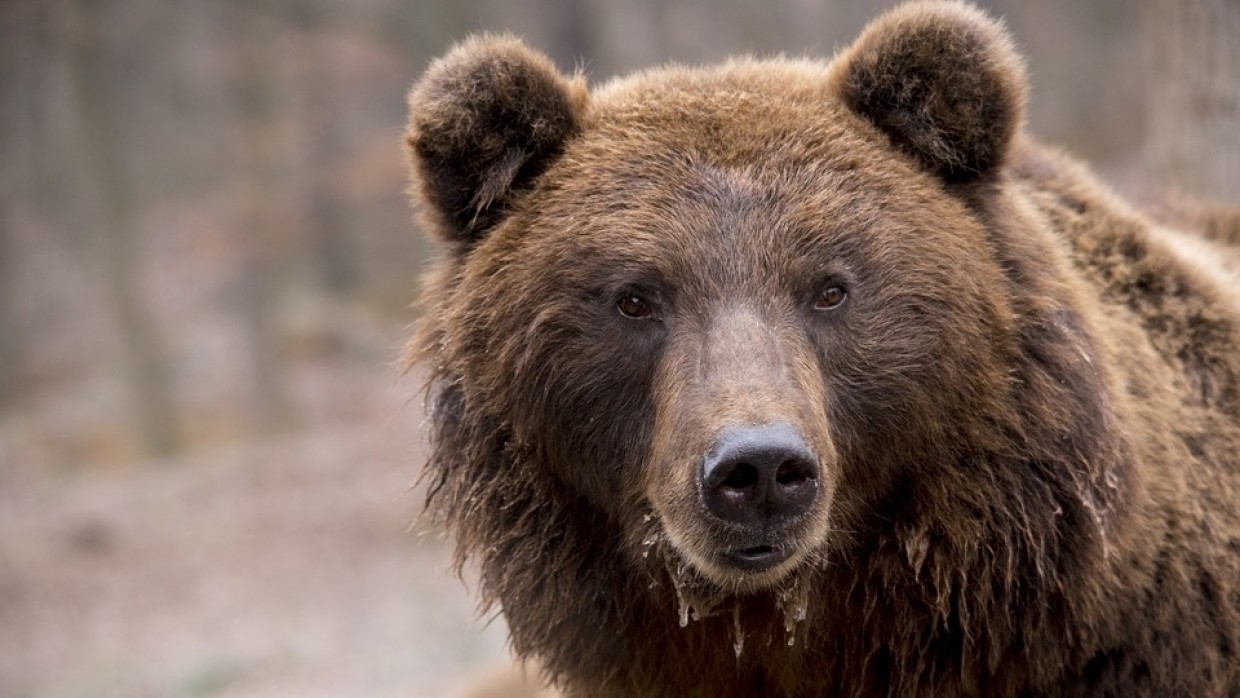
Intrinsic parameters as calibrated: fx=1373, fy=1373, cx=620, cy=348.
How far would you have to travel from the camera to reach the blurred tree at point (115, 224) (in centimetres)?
1759

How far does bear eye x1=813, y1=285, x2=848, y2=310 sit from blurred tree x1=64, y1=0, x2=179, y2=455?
50.4 feet

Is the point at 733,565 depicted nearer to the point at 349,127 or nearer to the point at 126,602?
the point at 126,602

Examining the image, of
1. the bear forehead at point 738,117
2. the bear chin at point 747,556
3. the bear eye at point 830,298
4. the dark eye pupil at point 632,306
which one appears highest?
the bear forehead at point 738,117

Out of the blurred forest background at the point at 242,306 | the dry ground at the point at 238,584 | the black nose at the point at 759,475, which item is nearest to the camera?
the black nose at the point at 759,475

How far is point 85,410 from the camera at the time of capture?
23.7 metres

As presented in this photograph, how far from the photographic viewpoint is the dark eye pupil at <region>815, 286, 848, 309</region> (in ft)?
13.6

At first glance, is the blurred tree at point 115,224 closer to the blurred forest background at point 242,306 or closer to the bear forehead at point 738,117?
the blurred forest background at point 242,306

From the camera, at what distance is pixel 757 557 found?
12.6 feet

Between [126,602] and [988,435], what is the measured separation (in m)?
12.4

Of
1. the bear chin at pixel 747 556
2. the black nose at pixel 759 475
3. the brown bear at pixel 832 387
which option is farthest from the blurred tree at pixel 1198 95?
the black nose at pixel 759 475

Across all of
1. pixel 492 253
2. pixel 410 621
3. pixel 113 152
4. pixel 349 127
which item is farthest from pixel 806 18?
pixel 492 253

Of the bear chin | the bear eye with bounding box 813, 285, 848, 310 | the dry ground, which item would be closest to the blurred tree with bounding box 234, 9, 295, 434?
the dry ground

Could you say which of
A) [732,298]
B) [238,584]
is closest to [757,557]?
[732,298]

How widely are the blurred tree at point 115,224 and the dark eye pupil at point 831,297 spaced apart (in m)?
15.4
